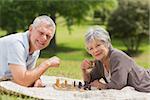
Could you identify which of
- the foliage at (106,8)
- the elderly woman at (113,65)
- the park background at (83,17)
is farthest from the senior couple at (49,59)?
the foliage at (106,8)

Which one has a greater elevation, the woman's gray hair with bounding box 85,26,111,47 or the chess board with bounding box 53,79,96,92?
the woman's gray hair with bounding box 85,26,111,47

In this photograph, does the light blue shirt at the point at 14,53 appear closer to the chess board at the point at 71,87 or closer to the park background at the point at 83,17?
the chess board at the point at 71,87

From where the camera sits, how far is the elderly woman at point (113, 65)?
19.6ft

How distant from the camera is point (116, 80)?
6.04 m

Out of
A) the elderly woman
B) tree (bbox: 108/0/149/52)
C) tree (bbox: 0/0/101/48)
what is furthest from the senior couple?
tree (bbox: 108/0/149/52)

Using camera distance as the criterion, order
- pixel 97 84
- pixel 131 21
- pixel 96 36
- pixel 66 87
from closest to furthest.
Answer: pixel 96 36
pixel 97 84
pixel 66 87
pixel 131 21

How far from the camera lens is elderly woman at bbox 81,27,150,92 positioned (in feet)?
19.6

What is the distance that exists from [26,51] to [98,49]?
983 millimetres

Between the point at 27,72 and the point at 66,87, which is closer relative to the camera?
the point at 27,72

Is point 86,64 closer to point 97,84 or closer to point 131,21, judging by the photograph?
point 97,84

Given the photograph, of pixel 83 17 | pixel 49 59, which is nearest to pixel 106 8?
pixel 83 17

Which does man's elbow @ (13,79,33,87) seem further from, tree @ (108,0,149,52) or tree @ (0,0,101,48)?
tree @ (108,0,149,52)

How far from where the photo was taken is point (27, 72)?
597 centimetres

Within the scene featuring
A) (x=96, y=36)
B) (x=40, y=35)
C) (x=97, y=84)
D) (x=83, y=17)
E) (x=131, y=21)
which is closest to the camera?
(x=96, y=36)
